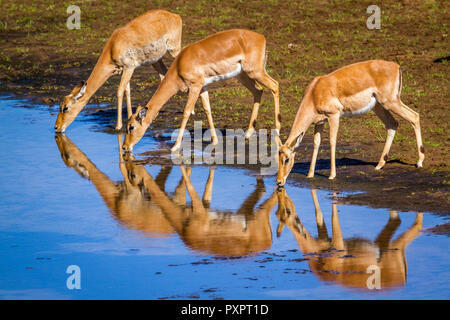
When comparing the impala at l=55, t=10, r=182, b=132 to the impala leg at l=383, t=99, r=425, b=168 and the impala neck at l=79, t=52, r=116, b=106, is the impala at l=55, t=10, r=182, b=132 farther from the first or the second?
the impala leg at l=383, t=99, r=425, b=168

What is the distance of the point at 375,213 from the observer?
9.56 meters

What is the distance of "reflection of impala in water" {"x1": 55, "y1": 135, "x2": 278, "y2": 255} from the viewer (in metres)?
8.88

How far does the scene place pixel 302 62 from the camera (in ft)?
61.7

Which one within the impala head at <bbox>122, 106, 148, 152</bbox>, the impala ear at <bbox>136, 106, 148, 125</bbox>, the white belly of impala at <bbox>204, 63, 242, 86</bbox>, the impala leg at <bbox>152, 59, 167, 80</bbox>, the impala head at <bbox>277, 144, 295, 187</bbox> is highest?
the impala leg at <bbox>152, 59, 167, 80</bbox>

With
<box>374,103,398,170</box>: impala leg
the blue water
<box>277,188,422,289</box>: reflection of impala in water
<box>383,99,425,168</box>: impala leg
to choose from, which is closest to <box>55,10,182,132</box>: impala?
the blue water

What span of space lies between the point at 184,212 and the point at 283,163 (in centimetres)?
160

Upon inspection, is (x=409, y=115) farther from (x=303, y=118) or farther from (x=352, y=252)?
(x=352, y=252)

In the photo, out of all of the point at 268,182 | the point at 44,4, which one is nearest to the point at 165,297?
the point at 268,182

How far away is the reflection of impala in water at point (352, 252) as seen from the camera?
7625 millimetres

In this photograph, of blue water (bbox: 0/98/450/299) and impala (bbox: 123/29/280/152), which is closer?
blue water (bbox: 0/98/450/299)

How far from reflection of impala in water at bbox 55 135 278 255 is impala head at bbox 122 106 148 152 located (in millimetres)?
773

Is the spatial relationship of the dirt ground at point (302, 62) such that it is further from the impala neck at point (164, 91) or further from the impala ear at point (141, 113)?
the impala ear at point (141, 113)

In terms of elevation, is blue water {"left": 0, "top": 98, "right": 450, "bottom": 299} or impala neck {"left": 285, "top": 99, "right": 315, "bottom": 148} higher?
impala neck {"left": 285, "top": 99, "right": 315, "bottom": 148}
